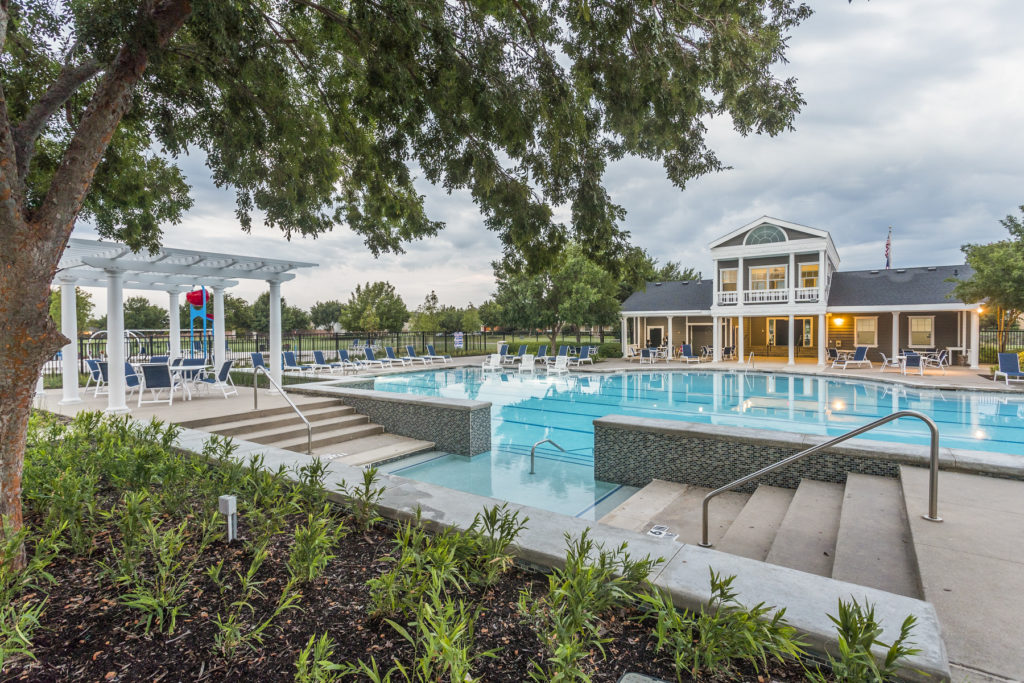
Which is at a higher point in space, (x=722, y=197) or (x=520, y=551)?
(x=722, y=197)

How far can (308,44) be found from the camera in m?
5.15

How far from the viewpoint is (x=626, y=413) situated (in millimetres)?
12117

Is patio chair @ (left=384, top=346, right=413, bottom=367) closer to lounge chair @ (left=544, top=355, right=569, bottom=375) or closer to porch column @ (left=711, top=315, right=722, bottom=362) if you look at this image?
lounge chair @ (left=544, top=355, right=569, bottom=375)

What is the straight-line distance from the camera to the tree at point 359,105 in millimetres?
2865

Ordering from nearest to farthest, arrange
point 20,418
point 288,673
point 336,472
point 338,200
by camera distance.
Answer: point 288,673 → point 20,418 → point 336,472 → point 338,200

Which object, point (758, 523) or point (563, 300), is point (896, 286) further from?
point (758, 523)

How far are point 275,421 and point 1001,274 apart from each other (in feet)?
74.0

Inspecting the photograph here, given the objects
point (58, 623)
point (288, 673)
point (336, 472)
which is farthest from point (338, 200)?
point (288, 673)

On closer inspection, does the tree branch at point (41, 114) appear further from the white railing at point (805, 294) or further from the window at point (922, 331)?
the window at point (922, 331)

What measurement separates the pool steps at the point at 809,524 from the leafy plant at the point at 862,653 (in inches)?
59.7

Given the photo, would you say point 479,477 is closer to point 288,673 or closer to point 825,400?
point 288,673

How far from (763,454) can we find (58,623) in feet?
20.2

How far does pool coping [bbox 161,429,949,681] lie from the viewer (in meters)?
2.02

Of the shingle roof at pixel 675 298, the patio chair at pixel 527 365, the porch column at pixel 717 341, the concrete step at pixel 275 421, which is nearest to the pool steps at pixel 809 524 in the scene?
the concrete step at pixel 275 421
